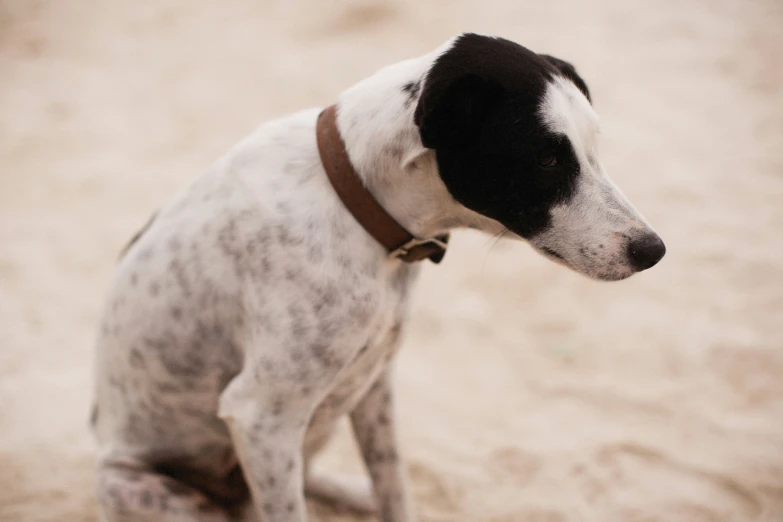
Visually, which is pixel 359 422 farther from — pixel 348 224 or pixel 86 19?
pixel 86 19

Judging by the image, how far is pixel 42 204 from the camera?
461 cm

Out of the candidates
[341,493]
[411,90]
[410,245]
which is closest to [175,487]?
[341,493]

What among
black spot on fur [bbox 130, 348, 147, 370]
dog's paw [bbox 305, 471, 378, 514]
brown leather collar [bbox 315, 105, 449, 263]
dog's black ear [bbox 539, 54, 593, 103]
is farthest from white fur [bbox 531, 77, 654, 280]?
dog's paw [bbox 305, 471, 378, 514]

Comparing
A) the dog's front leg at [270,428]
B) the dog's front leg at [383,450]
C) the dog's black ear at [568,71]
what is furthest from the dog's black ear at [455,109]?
the dog's front leg at [383,450]

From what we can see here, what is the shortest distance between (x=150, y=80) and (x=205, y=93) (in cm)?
59

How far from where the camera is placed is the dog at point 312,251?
1.62 m

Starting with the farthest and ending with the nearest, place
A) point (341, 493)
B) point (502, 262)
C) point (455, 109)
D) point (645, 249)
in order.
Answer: point (502, 262) → point (341, 493) → point (645, 249) → point (455, 109)

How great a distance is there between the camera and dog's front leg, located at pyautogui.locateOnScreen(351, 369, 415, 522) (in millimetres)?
2369

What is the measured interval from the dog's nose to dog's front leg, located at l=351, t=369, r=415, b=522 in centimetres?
97

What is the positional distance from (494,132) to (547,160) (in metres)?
0.14

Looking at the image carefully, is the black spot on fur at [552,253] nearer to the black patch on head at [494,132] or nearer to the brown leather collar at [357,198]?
the black patch on head at [494,132]

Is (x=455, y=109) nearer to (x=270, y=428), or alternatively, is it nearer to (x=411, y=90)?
(x=411, y=90)

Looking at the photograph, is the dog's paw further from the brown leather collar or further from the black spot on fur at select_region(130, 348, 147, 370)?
the brown leather collar

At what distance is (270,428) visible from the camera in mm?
1865
